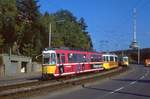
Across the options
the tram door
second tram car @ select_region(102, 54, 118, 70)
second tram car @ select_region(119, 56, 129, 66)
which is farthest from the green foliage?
the tram door

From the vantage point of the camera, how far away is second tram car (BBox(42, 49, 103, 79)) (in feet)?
143

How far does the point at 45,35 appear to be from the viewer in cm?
9862

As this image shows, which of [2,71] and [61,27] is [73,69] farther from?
[61,27]

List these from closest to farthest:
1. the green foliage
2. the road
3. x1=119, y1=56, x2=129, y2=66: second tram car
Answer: the road, the green foliage, x1=119, y1=56, x2=129, y2=66: second tram car

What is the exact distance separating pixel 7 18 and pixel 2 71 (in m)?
19.0

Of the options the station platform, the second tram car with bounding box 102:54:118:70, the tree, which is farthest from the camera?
the tree

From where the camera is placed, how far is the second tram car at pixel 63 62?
43438mm

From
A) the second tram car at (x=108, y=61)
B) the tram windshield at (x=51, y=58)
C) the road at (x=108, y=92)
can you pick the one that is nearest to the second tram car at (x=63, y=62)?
the tram windshield at (x=51, y=58)

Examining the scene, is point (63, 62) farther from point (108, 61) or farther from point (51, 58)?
point (108, 61)

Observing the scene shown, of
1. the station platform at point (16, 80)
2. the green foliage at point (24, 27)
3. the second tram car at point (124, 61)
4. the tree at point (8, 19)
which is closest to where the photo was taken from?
the station platform at point (16, 80)

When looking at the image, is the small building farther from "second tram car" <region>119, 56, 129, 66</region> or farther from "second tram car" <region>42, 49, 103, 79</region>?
"second tram car" <region>119, 56, 129, 66</region>

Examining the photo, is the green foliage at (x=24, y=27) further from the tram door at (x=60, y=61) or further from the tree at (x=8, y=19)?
the tram door at (x=60, y=61)

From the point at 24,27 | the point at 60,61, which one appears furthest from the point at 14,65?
the point at 60,61

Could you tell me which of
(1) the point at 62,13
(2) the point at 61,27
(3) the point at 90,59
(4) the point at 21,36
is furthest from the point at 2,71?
(1) the point at 62,13
